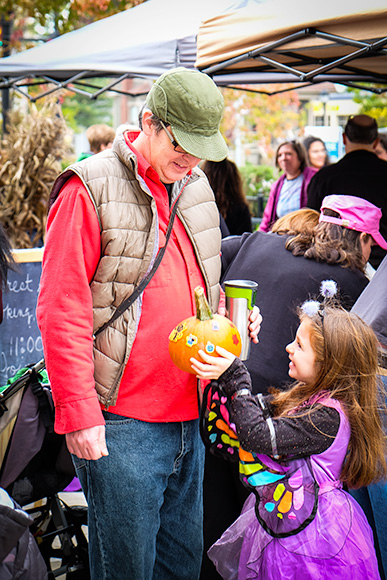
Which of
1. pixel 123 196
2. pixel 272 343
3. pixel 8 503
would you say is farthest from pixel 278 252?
pixel 8 503

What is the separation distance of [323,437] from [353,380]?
0.75 ft

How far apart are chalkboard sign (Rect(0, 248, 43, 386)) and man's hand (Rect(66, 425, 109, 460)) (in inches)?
114

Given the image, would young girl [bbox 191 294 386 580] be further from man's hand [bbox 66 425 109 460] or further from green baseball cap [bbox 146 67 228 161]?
green baseball cap [bbox 146 67 228 161]

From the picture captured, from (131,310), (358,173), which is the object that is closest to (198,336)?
(131,310)

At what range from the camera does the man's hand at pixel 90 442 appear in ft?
6.57

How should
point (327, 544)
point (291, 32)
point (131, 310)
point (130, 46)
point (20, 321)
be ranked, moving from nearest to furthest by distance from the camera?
point (131, 310)
point (327, 544)
point (291, 32)
point (20, 321)
point (130, 46)

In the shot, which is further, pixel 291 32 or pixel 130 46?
pixel 130 46

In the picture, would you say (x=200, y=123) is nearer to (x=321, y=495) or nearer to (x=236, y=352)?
(x=236, y=352)

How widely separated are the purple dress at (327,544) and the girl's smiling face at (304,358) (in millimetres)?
119

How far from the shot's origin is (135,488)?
7.16 ft

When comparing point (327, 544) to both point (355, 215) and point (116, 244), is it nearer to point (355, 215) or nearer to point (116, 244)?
point (116, 244)

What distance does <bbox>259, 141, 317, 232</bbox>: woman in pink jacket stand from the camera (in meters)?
7.14

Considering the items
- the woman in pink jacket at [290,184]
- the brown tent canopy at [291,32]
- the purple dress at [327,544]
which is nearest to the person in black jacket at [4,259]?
the purple dress at [327,544]

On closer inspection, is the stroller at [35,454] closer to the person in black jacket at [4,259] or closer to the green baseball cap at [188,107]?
the person in black jacket at [4,259]
